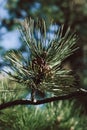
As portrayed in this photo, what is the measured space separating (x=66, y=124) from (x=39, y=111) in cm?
15

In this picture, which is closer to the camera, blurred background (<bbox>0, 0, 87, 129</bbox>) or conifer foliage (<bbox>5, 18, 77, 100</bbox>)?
conifer foliage (<bbox>5, 18, 77, 100</bbox>)

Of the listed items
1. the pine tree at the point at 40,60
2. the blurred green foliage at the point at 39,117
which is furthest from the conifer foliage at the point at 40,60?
the blurred green foliage at the point at 39,117

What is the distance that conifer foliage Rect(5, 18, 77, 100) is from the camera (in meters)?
1.31

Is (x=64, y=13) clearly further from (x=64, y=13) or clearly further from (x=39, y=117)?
(x=39, y=117)

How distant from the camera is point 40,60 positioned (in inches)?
52.8

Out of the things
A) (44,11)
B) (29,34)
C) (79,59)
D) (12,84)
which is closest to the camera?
(29,34)

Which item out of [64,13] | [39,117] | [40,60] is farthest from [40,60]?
[64,13]

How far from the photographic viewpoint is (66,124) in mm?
1761

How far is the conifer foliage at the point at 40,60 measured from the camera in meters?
1.31

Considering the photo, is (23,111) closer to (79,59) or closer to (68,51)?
(68,51)

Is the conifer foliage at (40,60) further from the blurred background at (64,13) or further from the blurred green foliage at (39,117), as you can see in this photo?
the blurred background at (64,13)

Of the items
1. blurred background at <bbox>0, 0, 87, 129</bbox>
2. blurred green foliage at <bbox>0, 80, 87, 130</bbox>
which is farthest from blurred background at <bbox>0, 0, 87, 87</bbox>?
blurred green foliage at <bbox>0, 80, 87, 130</bbox>

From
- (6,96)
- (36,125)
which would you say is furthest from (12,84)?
(36,125)

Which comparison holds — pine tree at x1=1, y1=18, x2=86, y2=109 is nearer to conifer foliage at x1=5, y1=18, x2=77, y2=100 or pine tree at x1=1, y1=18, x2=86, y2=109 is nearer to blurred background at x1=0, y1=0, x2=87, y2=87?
conifer foliage at x1=5, y1=18, x2=77, y2=100
